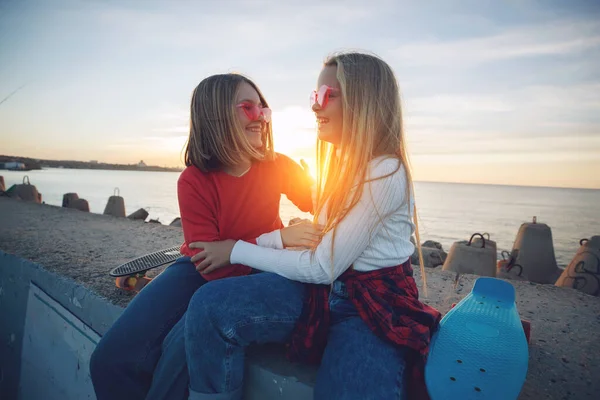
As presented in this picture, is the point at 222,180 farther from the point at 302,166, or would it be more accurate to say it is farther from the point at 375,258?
the point at 375,258

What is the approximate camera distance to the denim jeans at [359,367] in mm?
1146

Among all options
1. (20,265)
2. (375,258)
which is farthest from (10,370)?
(375,258)

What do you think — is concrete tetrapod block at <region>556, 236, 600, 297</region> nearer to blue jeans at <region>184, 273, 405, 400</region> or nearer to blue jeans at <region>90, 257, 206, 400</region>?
blue jeans at <region>184, 273, 405, 400</region>

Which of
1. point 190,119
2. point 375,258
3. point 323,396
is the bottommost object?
point 323,396

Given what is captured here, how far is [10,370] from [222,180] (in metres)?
3.02

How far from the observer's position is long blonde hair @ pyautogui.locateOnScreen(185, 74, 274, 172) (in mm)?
1879

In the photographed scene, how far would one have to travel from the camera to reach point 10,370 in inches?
126

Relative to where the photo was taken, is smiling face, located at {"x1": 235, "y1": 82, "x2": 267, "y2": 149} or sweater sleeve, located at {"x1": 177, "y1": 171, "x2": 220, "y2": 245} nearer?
sweater sleeve, located at {"x1": 177, "y1": 171, "x2": 220, "y2": 245}

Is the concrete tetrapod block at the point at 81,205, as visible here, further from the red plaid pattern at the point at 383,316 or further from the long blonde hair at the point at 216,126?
the red plaid pattern at the point at 383,316

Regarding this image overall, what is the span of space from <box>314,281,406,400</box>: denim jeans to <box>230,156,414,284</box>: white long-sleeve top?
228mm

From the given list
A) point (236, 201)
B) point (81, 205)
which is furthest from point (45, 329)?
point (81, 205)

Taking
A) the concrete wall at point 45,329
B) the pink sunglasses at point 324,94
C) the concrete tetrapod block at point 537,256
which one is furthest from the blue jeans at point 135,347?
the concrete tetrapod block at point 537,256

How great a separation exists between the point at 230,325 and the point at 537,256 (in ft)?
18.9

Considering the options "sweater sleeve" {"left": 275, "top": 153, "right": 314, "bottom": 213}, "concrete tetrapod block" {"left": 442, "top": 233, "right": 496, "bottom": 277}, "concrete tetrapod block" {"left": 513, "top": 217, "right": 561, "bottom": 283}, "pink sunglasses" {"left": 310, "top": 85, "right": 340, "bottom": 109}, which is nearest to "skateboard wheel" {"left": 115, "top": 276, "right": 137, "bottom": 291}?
"sweater sleeve" {"left": 275, "top": 153, "right": 314, "bottom": 213}
